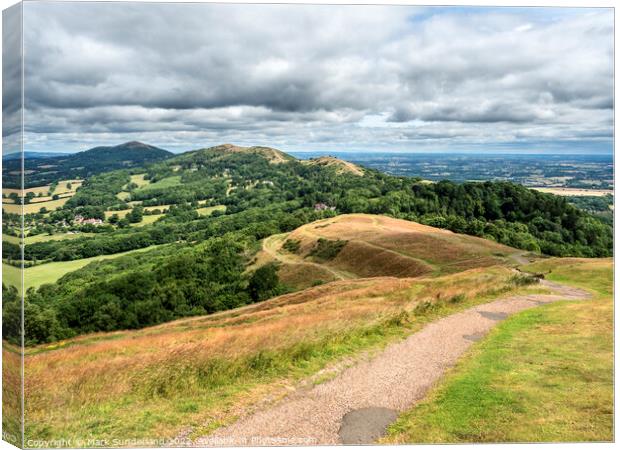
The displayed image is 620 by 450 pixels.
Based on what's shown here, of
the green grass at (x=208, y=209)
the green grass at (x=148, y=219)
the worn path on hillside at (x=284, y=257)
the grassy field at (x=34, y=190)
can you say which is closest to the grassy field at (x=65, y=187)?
the grassy field at (x=34, y=190)

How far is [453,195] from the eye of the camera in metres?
21.8

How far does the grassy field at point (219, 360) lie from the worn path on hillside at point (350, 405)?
0.55 m

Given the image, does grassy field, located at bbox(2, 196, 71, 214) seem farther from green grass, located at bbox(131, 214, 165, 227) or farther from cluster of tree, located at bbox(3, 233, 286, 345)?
green grass, located at bbox(131, 214, 165, 227)

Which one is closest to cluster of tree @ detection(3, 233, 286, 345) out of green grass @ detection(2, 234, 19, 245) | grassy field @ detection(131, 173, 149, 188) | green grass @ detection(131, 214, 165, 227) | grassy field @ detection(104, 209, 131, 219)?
green grass @ detection(131, 214, 165, 227)

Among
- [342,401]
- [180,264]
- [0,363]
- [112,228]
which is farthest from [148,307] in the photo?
[342,401]

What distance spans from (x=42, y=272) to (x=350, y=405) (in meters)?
13.4

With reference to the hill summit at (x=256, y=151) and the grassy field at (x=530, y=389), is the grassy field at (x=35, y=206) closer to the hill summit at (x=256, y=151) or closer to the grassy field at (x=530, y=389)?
the hill summit at (x=256, y=151)

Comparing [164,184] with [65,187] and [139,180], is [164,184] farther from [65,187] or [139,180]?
[65,187]

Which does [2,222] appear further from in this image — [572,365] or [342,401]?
[572,365]

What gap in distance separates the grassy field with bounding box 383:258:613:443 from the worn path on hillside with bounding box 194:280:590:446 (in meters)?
0.46

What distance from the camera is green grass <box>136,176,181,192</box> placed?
31.2 metres

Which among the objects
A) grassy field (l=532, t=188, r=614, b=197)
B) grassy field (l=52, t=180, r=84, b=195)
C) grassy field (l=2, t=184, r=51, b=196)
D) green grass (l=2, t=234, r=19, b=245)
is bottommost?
green grass (l=2, t=234, r=19, b=245)

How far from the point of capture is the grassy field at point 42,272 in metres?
11.8

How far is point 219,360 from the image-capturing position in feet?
40.8
